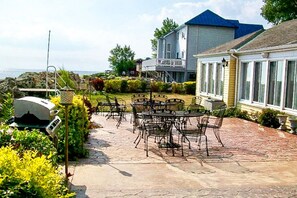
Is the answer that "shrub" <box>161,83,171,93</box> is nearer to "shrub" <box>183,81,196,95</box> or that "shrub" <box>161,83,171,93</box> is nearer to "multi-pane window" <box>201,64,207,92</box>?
"shrub" <box>183,81,196,95</box>

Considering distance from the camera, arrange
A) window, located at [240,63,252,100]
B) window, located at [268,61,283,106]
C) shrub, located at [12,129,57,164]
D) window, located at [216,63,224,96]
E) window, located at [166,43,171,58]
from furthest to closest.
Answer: window, located at [166,43,171,58] < window, located at [216,63,224,96] < window, located at [240,63,252,100] < window, located at [268,61,283,106] < shrub, located at [12,129,57,164]

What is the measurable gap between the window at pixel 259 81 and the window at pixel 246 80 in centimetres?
60

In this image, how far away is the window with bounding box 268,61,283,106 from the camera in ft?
41.7

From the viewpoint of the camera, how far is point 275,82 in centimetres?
1305

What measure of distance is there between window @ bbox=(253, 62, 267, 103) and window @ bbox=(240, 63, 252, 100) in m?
0.60

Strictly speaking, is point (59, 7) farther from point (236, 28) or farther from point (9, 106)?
point (236, 28)

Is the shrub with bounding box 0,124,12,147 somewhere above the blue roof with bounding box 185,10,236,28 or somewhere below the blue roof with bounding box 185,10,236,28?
below

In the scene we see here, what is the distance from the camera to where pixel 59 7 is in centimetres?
1006

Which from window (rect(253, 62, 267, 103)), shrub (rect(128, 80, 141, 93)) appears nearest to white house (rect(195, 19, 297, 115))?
window (rect(253, 62, 267, 103))

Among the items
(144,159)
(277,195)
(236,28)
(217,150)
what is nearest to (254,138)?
(217,150)

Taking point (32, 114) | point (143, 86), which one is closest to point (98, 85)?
point (143, 86)

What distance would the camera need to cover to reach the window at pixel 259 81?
13.9m

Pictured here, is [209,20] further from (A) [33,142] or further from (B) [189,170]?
(A) [33,142]

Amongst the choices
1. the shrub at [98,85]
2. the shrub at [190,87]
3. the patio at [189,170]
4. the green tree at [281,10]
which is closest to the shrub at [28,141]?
the patio at [189,170]
